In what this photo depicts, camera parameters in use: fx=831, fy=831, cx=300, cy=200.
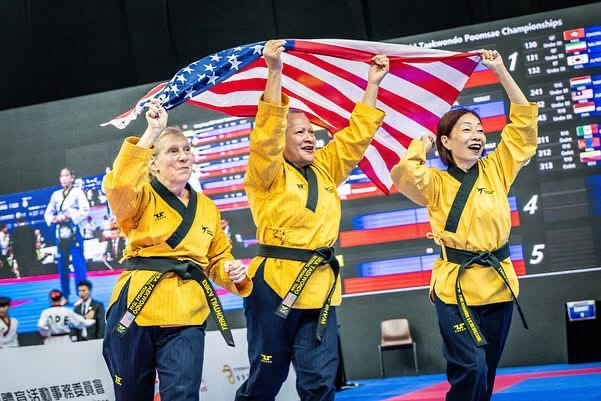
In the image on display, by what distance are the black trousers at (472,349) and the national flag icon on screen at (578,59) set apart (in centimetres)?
477

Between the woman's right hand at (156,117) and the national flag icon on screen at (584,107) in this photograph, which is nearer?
the woman's right hand at (156,117)

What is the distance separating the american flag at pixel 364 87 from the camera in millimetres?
4113

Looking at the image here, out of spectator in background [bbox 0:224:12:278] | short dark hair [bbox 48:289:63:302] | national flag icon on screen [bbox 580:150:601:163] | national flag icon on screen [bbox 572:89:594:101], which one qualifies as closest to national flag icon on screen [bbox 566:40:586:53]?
national flag icon on screen [bbox 572:89:594:101]

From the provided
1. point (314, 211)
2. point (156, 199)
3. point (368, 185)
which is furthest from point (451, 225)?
point (368, 185)

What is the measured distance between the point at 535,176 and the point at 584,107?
77cm

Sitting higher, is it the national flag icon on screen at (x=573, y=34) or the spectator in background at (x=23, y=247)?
the national flag icon on screen at (x=573, y=34)

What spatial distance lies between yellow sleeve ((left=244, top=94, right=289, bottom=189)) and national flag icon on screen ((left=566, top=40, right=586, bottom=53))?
17.0 feet

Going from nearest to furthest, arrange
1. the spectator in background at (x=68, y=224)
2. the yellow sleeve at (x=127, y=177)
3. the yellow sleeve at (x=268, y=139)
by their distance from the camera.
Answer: the yellow sleeve at (x=127, y=177) < the yellow sleeve at (x=268, y=139) < the spectator in background at (x=68, y=224)

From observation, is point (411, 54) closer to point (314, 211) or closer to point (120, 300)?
point (314, 211)

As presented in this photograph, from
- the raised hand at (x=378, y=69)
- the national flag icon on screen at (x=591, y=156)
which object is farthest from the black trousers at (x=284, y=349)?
the national flag icon on screen at (x=591, y=156)

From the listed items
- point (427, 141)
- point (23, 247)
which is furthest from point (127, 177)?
point (23, 247)

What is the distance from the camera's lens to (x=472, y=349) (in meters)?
3.45

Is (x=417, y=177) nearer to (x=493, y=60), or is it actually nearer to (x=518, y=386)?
(x=493, y=60)

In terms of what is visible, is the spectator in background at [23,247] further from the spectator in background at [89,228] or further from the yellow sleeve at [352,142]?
the yellow sleeve at [352,142]
